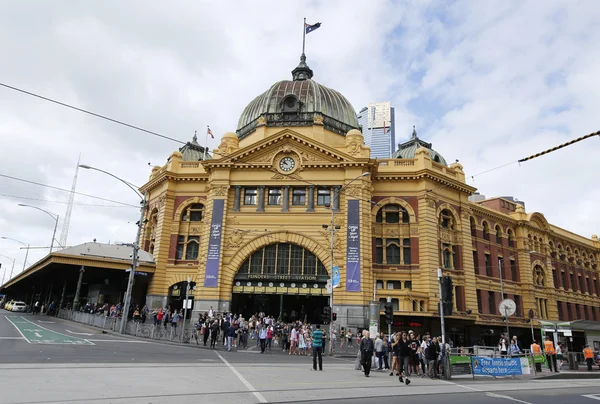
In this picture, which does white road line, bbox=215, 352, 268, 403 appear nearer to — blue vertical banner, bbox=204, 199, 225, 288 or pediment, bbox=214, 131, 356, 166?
blue vertical banner, bbox=204, 199, 225, 288

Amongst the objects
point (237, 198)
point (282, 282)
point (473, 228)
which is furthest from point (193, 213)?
point (473, 228)

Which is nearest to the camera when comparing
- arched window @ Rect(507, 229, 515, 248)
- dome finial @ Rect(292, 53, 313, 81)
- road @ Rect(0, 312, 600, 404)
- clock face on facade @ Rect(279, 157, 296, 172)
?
road @ Rect(0, 312, 600, 404)

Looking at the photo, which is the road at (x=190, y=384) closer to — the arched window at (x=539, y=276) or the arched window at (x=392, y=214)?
the arched window at (x=392, y=214)

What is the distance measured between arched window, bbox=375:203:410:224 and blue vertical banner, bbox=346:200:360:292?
4.40 meters

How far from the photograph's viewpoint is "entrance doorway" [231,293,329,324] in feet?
143

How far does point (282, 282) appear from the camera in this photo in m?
41.8

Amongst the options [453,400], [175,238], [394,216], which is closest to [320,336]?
[453,400]

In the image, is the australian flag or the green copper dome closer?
the green copper dome

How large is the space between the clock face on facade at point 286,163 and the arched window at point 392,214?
1024cm

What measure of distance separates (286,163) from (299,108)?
9.65 metres

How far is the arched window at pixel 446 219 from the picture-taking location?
46094 millimetres

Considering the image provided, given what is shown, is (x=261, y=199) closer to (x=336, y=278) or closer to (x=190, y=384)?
(x=336, y=278)

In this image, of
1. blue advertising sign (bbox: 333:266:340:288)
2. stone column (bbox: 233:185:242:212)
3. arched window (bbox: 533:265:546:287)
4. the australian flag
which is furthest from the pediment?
arched window (bbox: 533:265:546:287)

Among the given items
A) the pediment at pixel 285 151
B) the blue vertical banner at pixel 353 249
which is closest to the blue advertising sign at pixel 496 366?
the blue vertical banner at pixel 353 249
